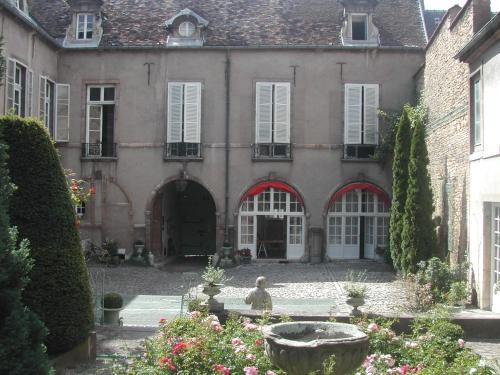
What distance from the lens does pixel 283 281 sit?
17.9 metres

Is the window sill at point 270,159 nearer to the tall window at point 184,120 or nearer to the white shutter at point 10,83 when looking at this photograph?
the tall window at point 184,120

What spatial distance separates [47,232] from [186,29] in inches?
590

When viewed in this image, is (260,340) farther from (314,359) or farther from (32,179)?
(32,179)

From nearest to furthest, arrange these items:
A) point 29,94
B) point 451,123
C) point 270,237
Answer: point 451,123 < point 29,94 < point 270,237

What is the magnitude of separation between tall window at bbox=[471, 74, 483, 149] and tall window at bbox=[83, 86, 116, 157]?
12.5 meters

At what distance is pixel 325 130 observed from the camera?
72.2 feet

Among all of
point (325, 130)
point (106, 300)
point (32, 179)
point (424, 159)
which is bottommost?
point (106, 300)

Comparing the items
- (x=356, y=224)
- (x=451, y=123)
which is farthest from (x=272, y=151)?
(x=451, y=123)

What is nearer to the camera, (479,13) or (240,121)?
(479,13)

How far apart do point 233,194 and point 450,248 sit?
8.37 meters

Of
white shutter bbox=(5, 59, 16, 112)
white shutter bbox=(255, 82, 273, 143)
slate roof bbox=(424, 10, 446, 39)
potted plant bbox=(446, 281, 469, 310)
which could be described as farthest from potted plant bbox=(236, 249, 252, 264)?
slate roof bbox=(424, 10, 446, 39)

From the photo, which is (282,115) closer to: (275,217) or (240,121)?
(240,121)

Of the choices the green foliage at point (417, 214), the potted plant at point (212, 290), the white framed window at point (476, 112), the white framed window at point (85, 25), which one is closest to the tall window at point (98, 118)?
the white framed window at point (85, 25)

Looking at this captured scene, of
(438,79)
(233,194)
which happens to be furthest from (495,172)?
(233,194)
